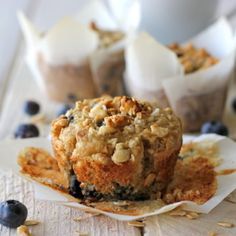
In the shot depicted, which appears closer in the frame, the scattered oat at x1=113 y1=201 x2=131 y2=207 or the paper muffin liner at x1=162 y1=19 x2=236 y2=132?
the scattered oat at x1=113 y1=201 x2=131 y2=207

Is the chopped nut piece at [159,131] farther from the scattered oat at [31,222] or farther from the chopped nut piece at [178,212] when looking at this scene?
the scattered oat at [31,222]

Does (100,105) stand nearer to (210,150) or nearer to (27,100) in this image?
(210,150)

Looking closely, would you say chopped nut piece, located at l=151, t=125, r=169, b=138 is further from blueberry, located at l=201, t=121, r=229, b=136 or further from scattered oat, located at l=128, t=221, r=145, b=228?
blueberry, located at l=201, t=121, r=229, b=136

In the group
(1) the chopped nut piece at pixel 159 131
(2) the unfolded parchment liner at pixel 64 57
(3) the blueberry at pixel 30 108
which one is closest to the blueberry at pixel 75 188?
(1) the chopped nut piece at pixel 159 131

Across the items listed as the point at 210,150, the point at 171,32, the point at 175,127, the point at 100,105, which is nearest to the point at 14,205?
the point at 100,105

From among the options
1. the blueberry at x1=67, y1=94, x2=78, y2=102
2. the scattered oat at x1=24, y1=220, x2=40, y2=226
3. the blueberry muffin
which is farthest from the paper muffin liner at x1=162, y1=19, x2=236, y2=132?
the scattered oat at x1=24, y1=220, x2=40, y2=226

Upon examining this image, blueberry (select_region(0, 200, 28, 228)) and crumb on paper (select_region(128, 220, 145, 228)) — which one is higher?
blueberry (select_region(0, 200, 28, 228))

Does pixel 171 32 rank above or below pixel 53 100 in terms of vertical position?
above
